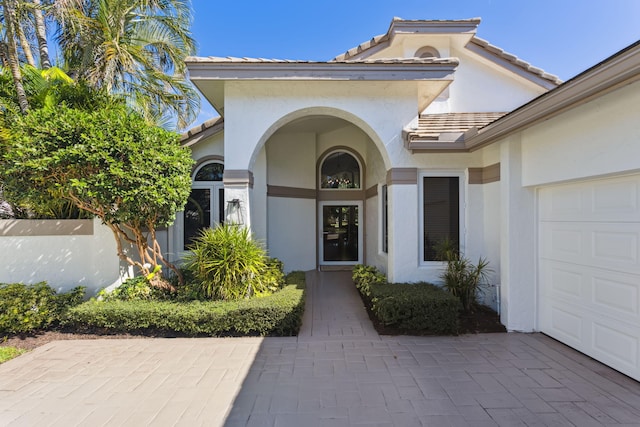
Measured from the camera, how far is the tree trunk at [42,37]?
22.5 ft

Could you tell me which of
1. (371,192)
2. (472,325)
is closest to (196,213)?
(371,192)

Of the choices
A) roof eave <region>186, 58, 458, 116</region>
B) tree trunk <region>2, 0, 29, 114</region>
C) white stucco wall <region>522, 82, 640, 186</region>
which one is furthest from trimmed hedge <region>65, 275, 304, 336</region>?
white stucco wall <region>522, 82, 640, 186</region>

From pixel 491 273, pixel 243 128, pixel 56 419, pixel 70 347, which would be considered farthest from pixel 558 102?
pixel 70 347

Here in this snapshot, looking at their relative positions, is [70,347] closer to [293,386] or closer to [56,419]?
[56,419]

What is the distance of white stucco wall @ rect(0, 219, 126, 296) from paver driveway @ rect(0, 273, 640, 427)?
1477mm

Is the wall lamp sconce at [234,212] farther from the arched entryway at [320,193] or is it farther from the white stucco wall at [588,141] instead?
the white stucco wall at [588,141]

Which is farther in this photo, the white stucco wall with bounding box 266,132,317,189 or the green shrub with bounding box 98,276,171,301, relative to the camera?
the white stucco wall with bounding box 266,132,317,189

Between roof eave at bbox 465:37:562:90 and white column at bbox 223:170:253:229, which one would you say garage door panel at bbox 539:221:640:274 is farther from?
roof eave at bbox 465:37:562:90

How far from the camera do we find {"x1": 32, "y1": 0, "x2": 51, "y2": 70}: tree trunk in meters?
6.85

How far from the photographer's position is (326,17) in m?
11.1

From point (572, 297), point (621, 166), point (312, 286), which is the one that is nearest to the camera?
point (621, 166)

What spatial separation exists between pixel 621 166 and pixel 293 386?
4.98 meters

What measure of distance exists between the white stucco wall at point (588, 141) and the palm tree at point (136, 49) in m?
9.22

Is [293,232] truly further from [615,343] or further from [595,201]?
[615,343]
